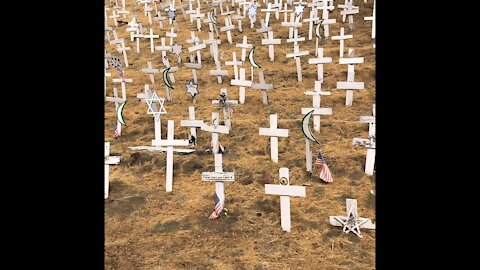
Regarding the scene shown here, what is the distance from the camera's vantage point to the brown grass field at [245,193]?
5.29 m

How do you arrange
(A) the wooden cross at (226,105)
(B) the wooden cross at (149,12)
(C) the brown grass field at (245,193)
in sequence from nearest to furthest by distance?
(C) the brown grass field at (245,193)
(A) the wooden cross at (226,105)
(B) the wooden cross at (149,12)

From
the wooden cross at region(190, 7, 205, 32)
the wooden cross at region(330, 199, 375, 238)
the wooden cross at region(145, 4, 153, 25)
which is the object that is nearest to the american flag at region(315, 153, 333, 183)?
the wooden cross at region(330, 199, 375, 238)

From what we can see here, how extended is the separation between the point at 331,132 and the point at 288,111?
1.29 meters

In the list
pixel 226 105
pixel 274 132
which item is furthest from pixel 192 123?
pixel 274 132

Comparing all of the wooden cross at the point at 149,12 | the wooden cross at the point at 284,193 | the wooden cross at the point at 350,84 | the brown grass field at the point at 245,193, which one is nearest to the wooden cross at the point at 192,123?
the brown grass field at the point at 245,193

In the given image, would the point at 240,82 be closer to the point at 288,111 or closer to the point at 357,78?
the point at 288,111

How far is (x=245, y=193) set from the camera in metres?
6.56

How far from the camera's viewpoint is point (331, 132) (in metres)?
8.23

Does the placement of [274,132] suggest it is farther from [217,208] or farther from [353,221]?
[353,221]

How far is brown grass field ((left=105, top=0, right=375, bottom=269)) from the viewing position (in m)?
5.29

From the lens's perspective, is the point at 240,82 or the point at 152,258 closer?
the point at 152,258

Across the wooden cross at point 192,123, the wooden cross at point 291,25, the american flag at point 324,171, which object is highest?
the wooden cross at point 291,25

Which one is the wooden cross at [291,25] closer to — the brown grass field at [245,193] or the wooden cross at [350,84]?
the brown grass field at [245,193]

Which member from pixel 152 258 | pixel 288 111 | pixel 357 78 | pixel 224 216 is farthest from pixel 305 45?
pixel 152 258
